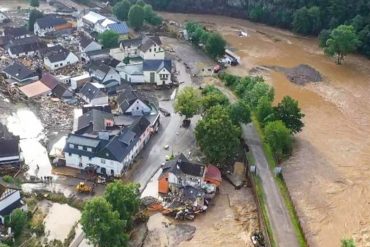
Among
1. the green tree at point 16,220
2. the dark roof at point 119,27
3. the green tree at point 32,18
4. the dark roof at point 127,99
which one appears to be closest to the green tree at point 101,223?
the green tree at point 16,220

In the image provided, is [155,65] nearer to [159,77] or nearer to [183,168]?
[159,77]

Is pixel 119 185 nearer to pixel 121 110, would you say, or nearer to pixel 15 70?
pixel 121 110

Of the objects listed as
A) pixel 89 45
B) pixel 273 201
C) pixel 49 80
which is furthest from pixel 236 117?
pixel 89 45

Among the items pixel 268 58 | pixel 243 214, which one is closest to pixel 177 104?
pixel 243 214

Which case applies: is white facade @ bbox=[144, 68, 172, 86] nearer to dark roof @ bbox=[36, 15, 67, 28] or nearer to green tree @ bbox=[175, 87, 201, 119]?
green tree @ bbox=[175, 87, 201, 119]

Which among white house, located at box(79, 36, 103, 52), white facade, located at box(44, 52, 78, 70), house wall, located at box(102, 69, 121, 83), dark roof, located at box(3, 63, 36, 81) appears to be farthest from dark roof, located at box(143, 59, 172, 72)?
dark roof, located at box(3, 63, 36, 81)

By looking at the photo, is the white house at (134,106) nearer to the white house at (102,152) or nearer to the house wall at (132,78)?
the white house at (102,152)
